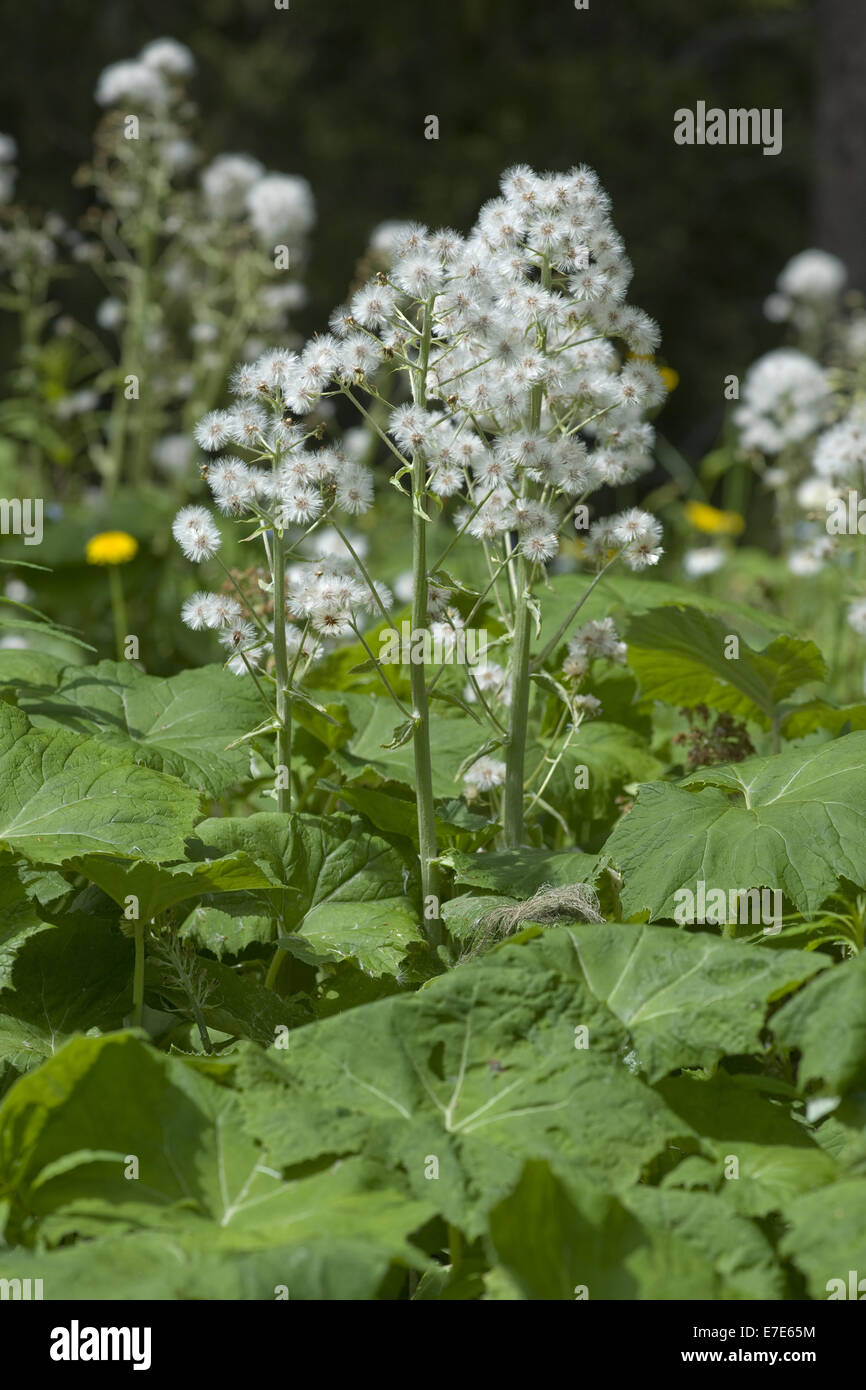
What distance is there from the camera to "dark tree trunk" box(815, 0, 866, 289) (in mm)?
6648

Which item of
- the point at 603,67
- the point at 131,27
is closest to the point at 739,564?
the point at 603,67

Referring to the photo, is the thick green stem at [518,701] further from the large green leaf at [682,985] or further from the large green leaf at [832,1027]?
the large green leaf at [832,1027]

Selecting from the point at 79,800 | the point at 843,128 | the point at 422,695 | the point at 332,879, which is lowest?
the point at 332,879

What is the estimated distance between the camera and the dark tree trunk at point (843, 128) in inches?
262

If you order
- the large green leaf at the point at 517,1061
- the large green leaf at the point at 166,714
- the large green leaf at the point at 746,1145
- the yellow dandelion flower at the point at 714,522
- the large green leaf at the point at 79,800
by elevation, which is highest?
the yellow dandelion flower at the point at 714,522

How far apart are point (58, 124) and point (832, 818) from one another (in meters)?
8.85

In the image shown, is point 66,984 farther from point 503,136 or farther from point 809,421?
point 503,136

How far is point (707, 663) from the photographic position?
2.17 meters

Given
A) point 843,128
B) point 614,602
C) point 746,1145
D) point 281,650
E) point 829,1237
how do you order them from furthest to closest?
point 843,128
point 614,602
point 281,650
point 746,1145
point 829,1237

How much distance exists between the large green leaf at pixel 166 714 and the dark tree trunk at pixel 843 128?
17.4 ft

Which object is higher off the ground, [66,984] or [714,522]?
[714,522]

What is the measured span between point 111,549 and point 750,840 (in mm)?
2194

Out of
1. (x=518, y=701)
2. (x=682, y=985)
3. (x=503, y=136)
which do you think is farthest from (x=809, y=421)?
(x=503, y=136)

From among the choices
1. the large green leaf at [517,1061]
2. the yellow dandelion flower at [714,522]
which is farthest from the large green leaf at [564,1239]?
the yellow dandelion flower at [714,522]
